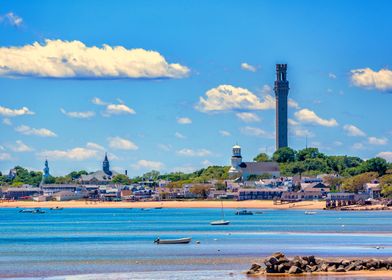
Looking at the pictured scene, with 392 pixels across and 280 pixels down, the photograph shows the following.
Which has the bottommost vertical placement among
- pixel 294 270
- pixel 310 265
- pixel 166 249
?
pixel 294 270

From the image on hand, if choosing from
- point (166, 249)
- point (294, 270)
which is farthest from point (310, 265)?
point (166, 249)

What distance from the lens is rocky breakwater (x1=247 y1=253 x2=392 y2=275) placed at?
65688 mm

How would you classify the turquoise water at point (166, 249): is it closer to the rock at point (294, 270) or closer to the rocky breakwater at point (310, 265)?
the rocky breakwater at point (310, 265)

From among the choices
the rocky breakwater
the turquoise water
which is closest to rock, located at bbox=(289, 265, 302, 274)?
the rocky breakwater

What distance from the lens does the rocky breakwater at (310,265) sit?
216 ft

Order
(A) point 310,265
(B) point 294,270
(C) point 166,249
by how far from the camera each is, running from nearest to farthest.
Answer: (B) point 294,270, (A) point 310,265, (C) point 166,249

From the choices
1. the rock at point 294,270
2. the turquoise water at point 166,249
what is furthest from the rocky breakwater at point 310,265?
the turquoise water at point 166,249

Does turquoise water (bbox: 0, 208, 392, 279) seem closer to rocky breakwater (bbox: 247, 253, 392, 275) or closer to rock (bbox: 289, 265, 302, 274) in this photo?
rocky breakwater (bbox: 247, 253, 392, 275)

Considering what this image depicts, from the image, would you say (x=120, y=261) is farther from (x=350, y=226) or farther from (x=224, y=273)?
(x=350, y=226)

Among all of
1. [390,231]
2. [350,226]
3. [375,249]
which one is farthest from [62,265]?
[350,226]

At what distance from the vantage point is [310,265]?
66750 millimetres

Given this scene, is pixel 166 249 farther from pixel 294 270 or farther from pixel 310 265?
pixel 294 270

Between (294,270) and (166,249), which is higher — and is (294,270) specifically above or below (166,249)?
below

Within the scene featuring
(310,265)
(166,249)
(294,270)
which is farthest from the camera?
(166,249)
